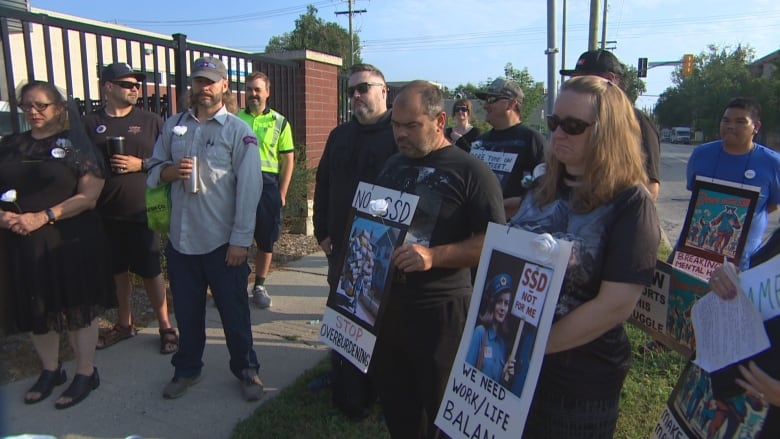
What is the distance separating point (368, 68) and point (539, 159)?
1.37 meters

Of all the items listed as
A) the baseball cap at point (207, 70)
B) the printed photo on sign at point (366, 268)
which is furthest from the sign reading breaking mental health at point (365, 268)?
the baseball cap at point (207, 70)

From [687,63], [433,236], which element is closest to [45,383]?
[433,236]

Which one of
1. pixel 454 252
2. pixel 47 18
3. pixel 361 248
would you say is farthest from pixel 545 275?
pixel 47 18

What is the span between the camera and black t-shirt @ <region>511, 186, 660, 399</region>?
1.68 meters

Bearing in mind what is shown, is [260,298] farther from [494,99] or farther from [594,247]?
[594,247]

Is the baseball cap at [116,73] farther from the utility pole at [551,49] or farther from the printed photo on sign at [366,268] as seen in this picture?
the utility pole at [551,49]

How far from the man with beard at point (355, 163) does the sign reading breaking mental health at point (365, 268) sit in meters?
0.71

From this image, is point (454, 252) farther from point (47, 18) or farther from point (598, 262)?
point (47, 18)

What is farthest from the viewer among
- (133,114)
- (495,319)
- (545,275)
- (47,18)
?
(47,18)

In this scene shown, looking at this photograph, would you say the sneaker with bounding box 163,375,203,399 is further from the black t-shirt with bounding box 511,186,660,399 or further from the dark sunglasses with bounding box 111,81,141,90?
the black t-shirt with bounding box 511,186,660,399

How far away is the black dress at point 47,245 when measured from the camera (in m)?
3.31

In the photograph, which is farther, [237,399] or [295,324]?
[295,324]

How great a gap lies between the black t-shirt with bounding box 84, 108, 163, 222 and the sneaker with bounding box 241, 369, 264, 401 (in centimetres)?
147

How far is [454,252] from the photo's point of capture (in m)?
2.34
